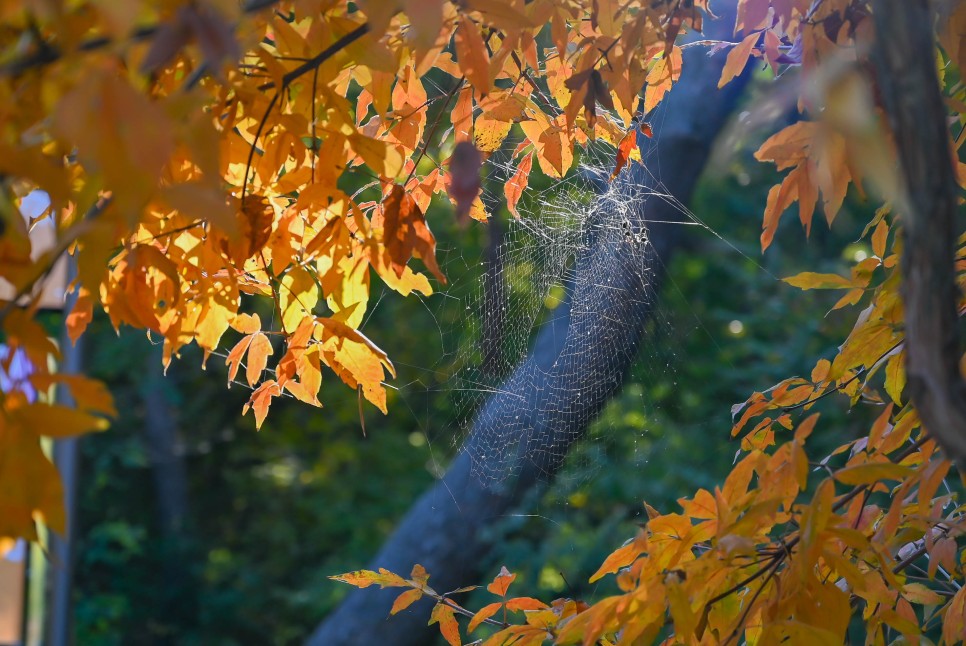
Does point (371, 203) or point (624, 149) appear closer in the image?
point (371, 203)

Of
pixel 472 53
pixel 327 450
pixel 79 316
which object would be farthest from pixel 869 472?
pixel 327 450

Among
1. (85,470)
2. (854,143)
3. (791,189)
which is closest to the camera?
(854,143)

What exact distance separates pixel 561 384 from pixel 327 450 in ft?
15.7

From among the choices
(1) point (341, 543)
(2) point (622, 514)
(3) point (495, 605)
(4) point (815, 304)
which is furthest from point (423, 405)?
(3) point (495, 605)

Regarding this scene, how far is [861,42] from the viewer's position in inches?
45.4

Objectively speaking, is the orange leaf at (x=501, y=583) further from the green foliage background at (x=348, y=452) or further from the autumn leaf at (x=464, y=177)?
the green foliage background at (x=348, y=452)

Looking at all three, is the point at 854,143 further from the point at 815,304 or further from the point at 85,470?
the point at 85,470

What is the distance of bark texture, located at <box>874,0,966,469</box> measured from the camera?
0.68 metres

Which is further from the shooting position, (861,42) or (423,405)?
(423,405)

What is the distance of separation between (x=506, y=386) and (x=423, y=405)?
162 inches

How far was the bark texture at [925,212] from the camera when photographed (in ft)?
2.24

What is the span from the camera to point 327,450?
807 centimetres

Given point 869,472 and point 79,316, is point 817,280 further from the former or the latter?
point 79,316

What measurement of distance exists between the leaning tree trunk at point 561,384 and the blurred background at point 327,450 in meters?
1.23
